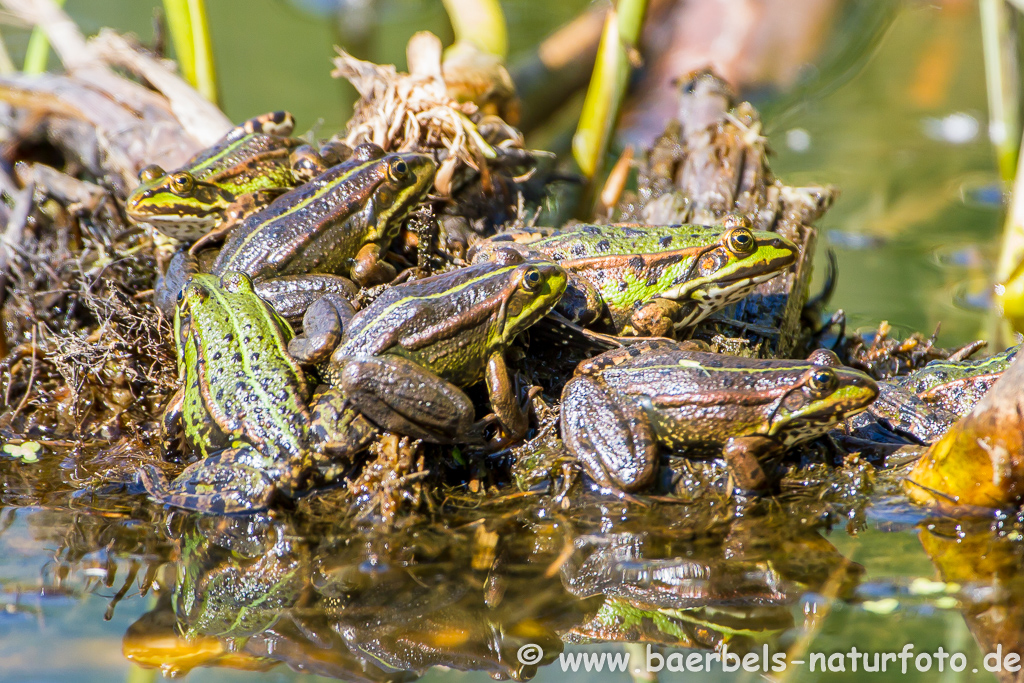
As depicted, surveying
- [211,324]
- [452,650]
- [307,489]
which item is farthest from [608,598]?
[211,324]

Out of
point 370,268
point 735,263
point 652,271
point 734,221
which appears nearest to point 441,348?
point 370,268

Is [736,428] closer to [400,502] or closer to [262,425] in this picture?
[400,502]

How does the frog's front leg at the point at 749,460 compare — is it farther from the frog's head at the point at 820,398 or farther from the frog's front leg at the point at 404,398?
the frog's front leg at the point at 404,398

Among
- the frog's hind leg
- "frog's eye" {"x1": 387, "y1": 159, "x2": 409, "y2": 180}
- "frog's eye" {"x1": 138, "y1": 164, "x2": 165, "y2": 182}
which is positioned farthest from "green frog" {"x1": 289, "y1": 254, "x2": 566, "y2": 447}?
"frog's eye" {"x1": 138, "y1": 164, "x2": 165, "y2": 182}

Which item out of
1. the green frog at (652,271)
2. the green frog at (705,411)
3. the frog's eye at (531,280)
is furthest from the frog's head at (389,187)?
the green frog at (705,411)

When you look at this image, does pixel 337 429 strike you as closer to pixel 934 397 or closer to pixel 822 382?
pixel 822 382

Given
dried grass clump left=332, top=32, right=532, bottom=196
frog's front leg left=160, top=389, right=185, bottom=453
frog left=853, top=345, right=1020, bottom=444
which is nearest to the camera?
frog's front leg left=160, top=389, right=185, bottom=453

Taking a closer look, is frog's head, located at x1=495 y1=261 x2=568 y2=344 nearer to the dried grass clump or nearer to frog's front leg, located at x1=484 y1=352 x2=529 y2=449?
frog's front leg, located at x1=484 y1=352 x2=529 y2=449

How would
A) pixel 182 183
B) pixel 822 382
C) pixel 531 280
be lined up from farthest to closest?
pixel 182 183, pixel 531 280, pixel 822 382
